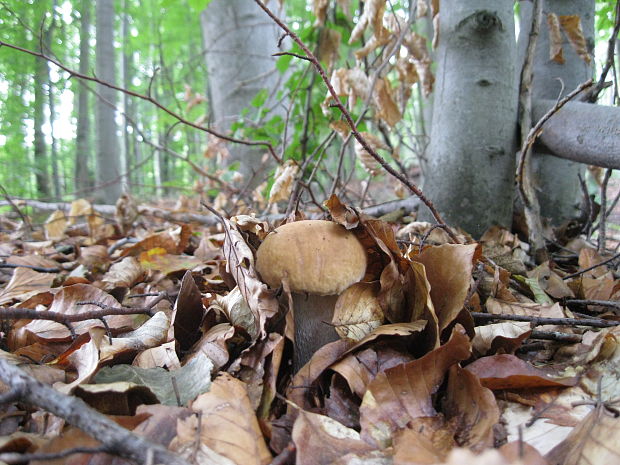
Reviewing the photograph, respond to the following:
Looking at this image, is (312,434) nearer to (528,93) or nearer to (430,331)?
(430,331)

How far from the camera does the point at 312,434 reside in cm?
75

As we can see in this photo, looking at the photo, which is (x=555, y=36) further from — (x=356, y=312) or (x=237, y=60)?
(x=237, y=60)

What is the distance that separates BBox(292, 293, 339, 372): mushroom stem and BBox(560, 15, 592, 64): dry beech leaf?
174cm

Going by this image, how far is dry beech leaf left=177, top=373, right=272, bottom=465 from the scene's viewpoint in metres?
0.71

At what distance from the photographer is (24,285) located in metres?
1.54

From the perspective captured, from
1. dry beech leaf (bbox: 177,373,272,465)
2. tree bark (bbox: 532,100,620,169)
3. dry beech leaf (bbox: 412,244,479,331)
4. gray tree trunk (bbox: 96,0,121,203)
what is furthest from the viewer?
gray tree trunk (bbox: 96,0,121,203)

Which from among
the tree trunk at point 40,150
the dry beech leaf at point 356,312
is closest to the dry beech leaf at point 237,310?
the dry beech leaf at point 356,312

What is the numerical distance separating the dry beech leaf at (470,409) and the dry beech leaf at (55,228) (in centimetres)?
264

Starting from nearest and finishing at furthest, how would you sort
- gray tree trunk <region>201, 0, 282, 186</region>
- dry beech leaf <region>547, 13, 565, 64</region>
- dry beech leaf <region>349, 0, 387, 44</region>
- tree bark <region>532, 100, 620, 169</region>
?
tree bark <region>532, 100, 620, 169</region> < dry beech leaf <region>349, 0, 387, 44</region> < dry beech leaf <region>547, 13, 565, 64</region> < gray tree trunk <region>201, 0, 282, 186</region>

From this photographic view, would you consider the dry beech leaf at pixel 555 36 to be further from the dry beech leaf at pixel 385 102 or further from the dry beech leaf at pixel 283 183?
the dry beech leaf at pixel 283 183

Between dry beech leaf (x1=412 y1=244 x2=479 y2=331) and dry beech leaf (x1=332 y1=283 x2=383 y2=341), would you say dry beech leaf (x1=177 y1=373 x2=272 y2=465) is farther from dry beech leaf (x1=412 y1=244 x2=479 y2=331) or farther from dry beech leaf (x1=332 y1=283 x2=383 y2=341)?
dry beech leaf (x1=412 y1=244 x2=479 y2=331)

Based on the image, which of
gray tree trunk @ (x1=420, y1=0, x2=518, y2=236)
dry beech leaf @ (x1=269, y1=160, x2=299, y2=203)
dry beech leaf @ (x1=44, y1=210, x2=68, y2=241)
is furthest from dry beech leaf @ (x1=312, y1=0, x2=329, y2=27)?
dry beech leaf @ (x1=44, y1=210, x2=68, y2=241)

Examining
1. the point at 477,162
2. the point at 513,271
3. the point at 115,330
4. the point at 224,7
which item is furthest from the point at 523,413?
the point at 224,7

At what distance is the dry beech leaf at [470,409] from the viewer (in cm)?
75
